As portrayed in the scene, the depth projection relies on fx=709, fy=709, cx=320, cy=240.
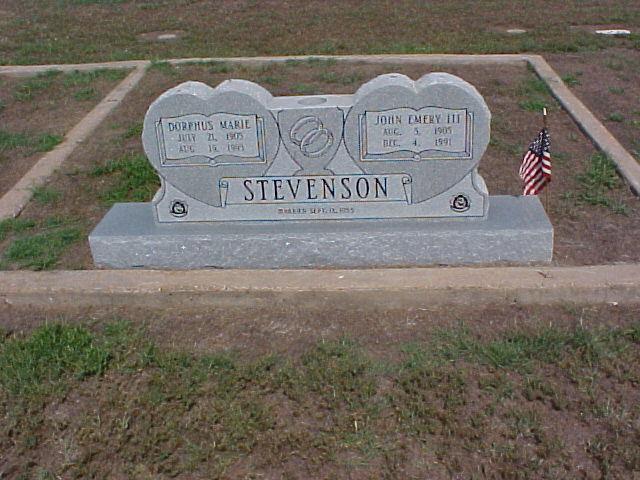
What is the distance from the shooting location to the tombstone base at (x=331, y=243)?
4609 mm

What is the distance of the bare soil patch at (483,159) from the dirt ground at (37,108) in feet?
1.49

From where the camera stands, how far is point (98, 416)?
347 cm

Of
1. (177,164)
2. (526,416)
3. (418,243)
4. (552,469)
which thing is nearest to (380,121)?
(418,243)

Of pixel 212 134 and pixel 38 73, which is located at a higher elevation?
pixel 212 134

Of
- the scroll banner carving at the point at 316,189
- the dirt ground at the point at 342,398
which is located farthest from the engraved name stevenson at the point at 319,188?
the dirt ground at the point at 342,398

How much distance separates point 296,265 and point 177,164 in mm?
1027

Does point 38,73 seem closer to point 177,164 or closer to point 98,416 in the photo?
point 177,164

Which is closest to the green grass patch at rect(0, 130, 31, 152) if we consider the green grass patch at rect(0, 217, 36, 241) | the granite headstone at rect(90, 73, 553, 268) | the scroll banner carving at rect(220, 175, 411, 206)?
the green grass patch at rect(0, 217, 36, 241)

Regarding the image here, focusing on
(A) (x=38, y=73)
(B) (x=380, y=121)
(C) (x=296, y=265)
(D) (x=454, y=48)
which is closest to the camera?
(B) (x=380, y=121)

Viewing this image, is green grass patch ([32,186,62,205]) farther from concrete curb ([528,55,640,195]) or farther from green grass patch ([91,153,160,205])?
concrete curb ([528,55,640,195])

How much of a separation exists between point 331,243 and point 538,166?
5.43 ft

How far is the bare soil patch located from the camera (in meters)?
5.08

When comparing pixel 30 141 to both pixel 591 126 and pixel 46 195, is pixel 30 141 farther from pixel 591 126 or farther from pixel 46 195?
pixel 591 126

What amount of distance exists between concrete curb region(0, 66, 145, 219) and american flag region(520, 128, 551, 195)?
4042mm
